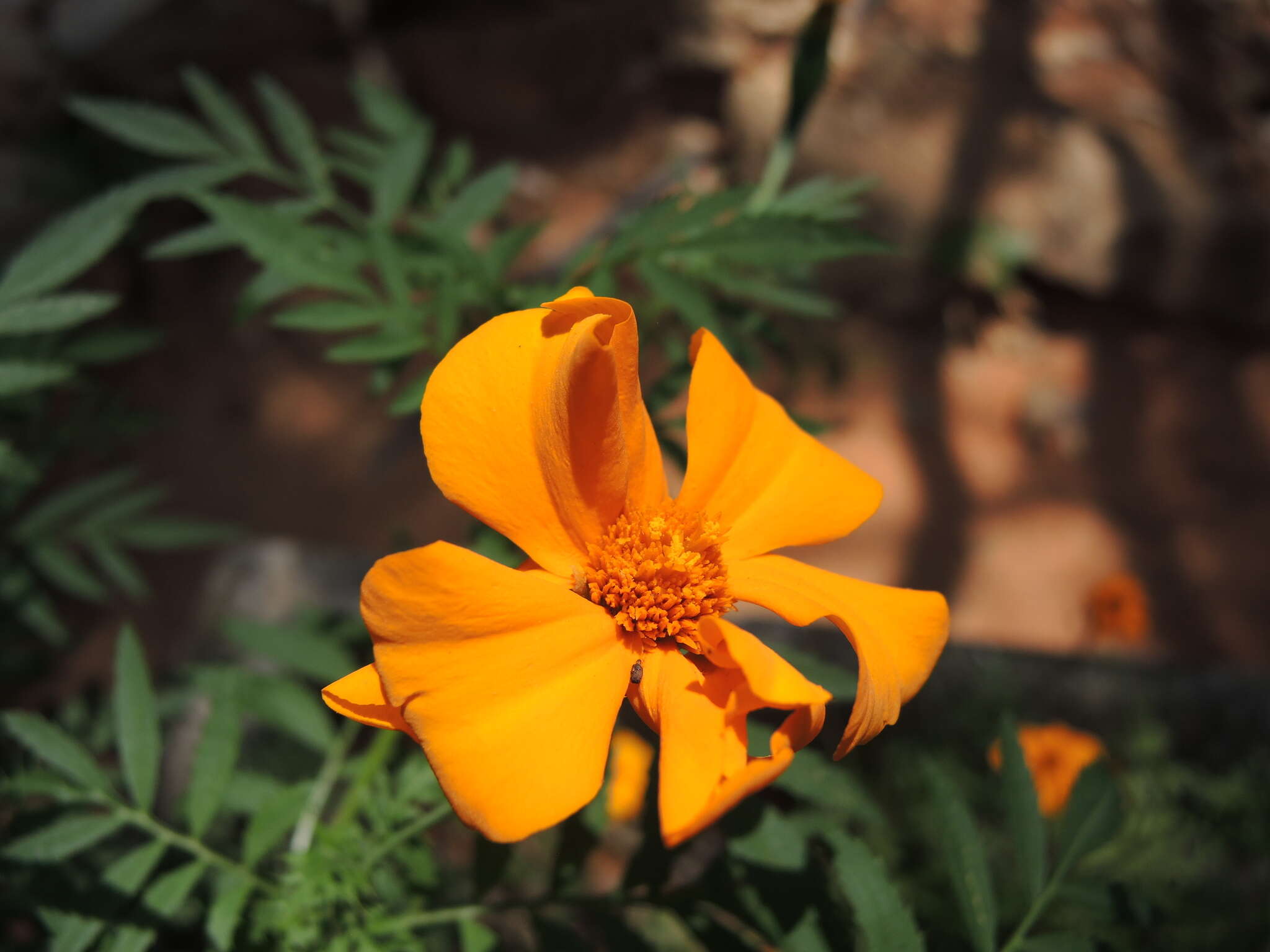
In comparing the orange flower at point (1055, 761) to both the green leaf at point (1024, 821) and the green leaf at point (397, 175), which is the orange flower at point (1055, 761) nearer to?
the green leaf at point (1024, 821)

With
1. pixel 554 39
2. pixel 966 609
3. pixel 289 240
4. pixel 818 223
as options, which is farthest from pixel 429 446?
pixel 554 39

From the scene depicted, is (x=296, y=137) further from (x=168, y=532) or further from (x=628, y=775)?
(x=628, y=775)

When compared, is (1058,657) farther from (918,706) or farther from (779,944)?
(779,944)

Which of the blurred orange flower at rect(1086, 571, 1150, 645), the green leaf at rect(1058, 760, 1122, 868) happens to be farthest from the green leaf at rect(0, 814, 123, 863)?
the blurred orange flower at rect(1086, 571, 1150, 645)

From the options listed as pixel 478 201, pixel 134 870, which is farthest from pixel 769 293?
pixel 134 870

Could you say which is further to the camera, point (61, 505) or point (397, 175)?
point (61, 505)

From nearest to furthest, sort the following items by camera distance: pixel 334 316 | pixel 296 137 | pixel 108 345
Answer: pixel 334 316, pixel 296 137, pixel 108 345
